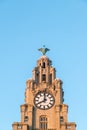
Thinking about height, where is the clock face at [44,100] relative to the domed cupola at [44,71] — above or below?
below

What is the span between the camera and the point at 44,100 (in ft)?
290

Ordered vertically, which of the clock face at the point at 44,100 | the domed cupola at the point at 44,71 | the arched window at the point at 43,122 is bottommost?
the arched window at the point at 43,122

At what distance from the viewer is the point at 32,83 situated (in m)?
90.4

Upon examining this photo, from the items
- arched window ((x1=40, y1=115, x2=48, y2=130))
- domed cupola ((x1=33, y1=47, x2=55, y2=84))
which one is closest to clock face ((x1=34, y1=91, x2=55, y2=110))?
arched window ((x1=40, y1=115, x2=48, y2=130))

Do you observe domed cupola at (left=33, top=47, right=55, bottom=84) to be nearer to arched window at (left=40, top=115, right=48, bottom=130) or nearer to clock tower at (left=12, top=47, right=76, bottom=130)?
clock tower at (left=12, top=47, right=76, bottom=130)

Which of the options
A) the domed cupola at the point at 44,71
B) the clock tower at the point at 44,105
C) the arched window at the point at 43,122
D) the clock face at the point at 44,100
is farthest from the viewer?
the domed cupola at the point at 44,71

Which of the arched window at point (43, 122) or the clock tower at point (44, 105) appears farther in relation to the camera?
the arched window at point (43, 122)

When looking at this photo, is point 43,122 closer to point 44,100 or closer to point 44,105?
point 44,105

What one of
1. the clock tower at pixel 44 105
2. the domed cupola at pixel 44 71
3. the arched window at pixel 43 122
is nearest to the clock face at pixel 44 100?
the clock tower at pixel 44 105

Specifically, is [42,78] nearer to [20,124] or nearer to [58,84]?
[58,84]

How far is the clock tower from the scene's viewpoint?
84694mm

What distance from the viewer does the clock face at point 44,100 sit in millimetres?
87750

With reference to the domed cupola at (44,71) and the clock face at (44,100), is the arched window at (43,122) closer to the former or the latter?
the clock face at (44,100)

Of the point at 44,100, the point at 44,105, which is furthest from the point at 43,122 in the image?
the point at 44,100
